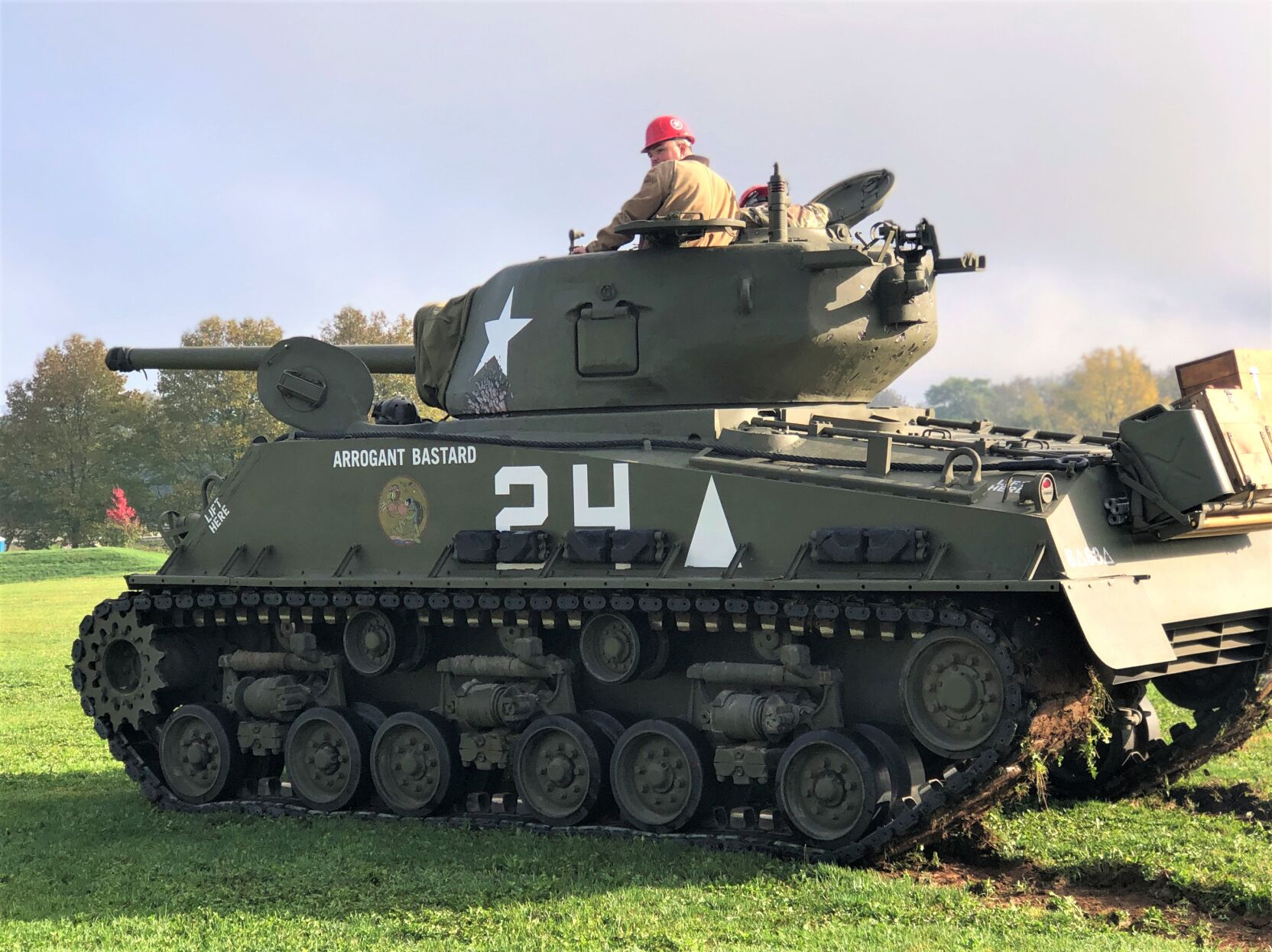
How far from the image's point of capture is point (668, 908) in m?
9.45

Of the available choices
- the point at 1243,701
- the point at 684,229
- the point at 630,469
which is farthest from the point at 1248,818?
the point at 684,229

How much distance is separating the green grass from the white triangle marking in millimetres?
38593

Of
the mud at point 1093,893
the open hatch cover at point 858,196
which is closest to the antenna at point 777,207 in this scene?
the open hatch cover at point 858,196

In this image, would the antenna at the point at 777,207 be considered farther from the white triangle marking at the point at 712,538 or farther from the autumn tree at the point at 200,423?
the autumn tree at the point at 200,423

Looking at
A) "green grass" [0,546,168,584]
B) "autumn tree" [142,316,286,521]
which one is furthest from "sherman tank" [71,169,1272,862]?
"autumn tree" [142,316,286,521]

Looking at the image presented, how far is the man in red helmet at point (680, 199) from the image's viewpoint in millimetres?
12445

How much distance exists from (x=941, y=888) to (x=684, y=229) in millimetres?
5506

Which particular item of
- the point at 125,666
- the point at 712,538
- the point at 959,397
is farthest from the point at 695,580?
the point at 959,397

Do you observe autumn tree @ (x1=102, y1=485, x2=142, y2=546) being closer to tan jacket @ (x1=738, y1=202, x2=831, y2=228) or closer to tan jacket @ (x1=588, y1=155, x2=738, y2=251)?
tan jacket @ (x1=738, y1=202, x2=831, y2=228)

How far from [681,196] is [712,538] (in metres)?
3.09

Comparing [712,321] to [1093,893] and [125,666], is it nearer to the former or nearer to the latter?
[1093,893]

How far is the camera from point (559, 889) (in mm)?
10055

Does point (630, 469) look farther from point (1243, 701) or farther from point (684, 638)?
point (1243, 701)

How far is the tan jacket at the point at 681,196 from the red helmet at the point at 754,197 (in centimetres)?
182
